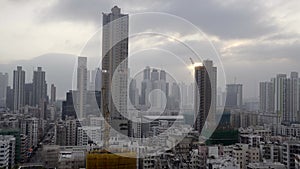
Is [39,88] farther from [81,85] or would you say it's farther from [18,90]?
[81,85]

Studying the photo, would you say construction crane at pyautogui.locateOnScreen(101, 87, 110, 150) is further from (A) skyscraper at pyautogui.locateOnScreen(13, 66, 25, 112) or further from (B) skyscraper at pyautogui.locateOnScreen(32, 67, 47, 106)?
(A) skyscraper at pyautogui.locateOnScreen(13, 66, 25, 112)

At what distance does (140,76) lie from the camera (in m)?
2.79

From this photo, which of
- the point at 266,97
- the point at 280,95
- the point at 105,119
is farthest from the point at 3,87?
the point at 280,95

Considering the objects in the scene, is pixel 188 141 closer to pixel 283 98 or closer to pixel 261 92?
pixel 261 92

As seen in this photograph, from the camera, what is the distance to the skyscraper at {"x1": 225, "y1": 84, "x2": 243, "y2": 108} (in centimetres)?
337

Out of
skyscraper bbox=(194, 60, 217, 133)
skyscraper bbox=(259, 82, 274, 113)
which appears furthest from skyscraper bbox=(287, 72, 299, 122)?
skyscraper bbox=(194, 60, 217, 133)

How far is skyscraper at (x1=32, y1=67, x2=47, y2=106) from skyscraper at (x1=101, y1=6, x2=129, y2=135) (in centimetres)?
243

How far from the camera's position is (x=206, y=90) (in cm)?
312

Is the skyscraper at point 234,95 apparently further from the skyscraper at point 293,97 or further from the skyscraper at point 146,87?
the skyscraper at point 293,97

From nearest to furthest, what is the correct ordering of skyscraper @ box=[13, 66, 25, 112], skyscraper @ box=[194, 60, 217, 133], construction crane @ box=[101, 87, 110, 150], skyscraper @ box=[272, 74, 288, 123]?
skyscraper @ box=[194, 60, 217, 133]
construction crane @ box=[101, 87, 110, 150]
skyscraper @ box=[272, 74, 288, 123]
skyscraper @ box=[13, 66, 25, 112]

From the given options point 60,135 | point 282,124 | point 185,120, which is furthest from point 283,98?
point 60,135

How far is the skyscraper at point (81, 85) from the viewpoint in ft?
9.23

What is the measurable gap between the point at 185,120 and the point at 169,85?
31.0 inches

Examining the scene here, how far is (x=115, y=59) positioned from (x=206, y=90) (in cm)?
96
